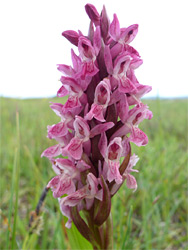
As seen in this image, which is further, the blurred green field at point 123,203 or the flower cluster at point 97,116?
the blurred green field at point 123,203

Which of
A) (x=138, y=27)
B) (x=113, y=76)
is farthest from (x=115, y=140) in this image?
(x=138, y=27)

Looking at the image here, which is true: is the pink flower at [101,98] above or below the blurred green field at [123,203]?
above

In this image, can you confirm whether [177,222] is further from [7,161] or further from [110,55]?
[7,161]

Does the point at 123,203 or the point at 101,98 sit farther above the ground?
the point at 101,98

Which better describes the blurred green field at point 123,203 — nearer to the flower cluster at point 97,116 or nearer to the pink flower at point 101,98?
the flower cluster at point 97,116

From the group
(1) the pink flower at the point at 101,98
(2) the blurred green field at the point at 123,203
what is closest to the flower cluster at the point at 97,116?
(1) the pink flower at the point at 101,98

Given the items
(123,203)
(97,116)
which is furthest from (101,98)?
(123,203)

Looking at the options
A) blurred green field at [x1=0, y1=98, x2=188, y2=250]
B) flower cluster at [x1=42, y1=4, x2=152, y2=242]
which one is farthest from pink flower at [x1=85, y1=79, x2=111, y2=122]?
blurred green field at [x1=0, y1=98, x2=188, y2=250]

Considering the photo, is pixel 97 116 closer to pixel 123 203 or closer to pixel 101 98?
pixel 101 98
